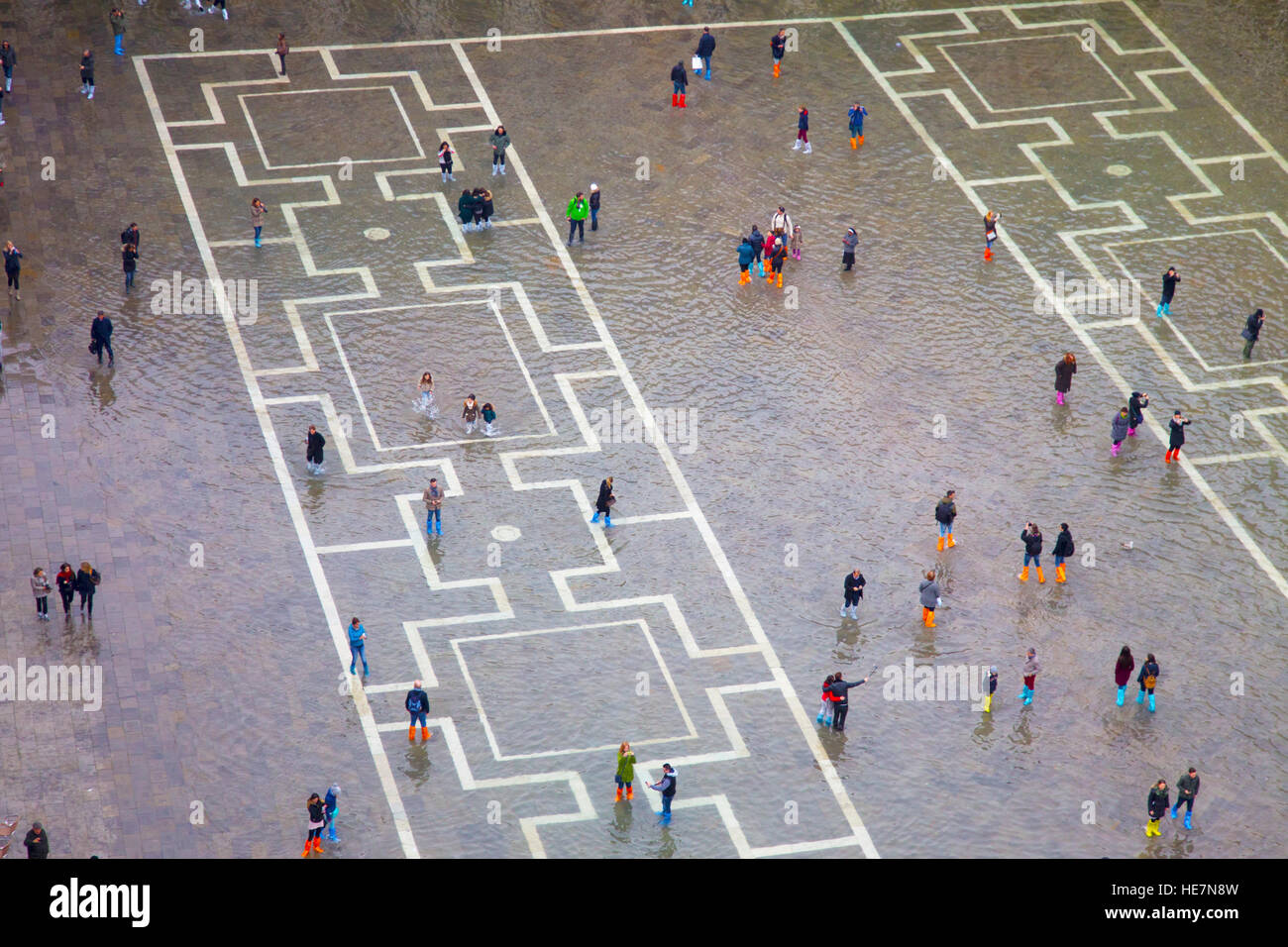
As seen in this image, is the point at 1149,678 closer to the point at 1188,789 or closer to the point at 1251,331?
the point at 1188,789

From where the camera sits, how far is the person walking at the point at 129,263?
2338 inches

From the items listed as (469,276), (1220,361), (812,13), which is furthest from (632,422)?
(812,13)

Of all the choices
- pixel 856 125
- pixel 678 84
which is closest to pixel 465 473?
pixel 678 84

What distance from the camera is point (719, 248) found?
6369cm

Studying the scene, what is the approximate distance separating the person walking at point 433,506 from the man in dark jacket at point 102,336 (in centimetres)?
1085

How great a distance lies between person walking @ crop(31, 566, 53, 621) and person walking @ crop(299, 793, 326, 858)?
375 inches

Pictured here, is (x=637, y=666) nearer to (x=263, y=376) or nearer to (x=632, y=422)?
(x=632, y=422)

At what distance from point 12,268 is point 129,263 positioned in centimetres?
328

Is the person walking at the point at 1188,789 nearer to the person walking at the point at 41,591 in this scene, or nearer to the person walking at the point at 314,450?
the person walking at the point at 314,450

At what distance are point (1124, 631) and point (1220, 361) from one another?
42.8ft

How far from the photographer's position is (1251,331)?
5959 centimetres

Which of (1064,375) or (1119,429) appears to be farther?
(1064,375)

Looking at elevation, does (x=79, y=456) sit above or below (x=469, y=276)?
below

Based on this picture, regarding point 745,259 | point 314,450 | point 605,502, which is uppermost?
point 745,259
